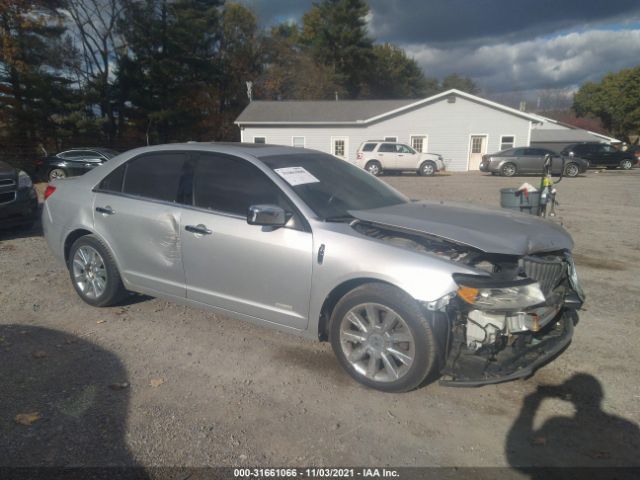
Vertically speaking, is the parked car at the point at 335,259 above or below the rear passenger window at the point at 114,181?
below

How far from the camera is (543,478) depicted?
7.85 ft

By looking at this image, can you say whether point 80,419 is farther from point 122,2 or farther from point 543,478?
point 122,2

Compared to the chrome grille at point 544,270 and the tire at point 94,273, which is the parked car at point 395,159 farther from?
the chrome grille at point 544,270

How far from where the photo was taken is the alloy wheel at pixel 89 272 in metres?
4.54

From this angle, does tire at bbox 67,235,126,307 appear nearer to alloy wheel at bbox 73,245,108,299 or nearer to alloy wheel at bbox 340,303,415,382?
alloy wheel at bbox 73,245,108,299

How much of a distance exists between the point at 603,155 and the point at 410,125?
11527 mm

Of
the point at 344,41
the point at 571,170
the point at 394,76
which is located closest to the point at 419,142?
the point at 571,170

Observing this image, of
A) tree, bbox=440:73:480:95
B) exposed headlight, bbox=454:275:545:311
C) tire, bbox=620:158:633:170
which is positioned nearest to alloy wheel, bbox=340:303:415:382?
exposed headlight, bbox=454:275:545:311

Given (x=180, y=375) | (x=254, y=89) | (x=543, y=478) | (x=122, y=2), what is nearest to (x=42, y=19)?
(x=122, y=2)

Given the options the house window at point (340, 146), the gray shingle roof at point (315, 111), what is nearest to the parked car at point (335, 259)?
the house window at point (340, 146)

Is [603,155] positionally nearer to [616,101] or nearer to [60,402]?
[616,101]

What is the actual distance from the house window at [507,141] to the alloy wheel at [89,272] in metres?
27.8

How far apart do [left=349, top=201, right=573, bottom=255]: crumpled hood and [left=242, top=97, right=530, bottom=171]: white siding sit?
2535cm

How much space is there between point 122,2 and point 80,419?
38.2 meters
